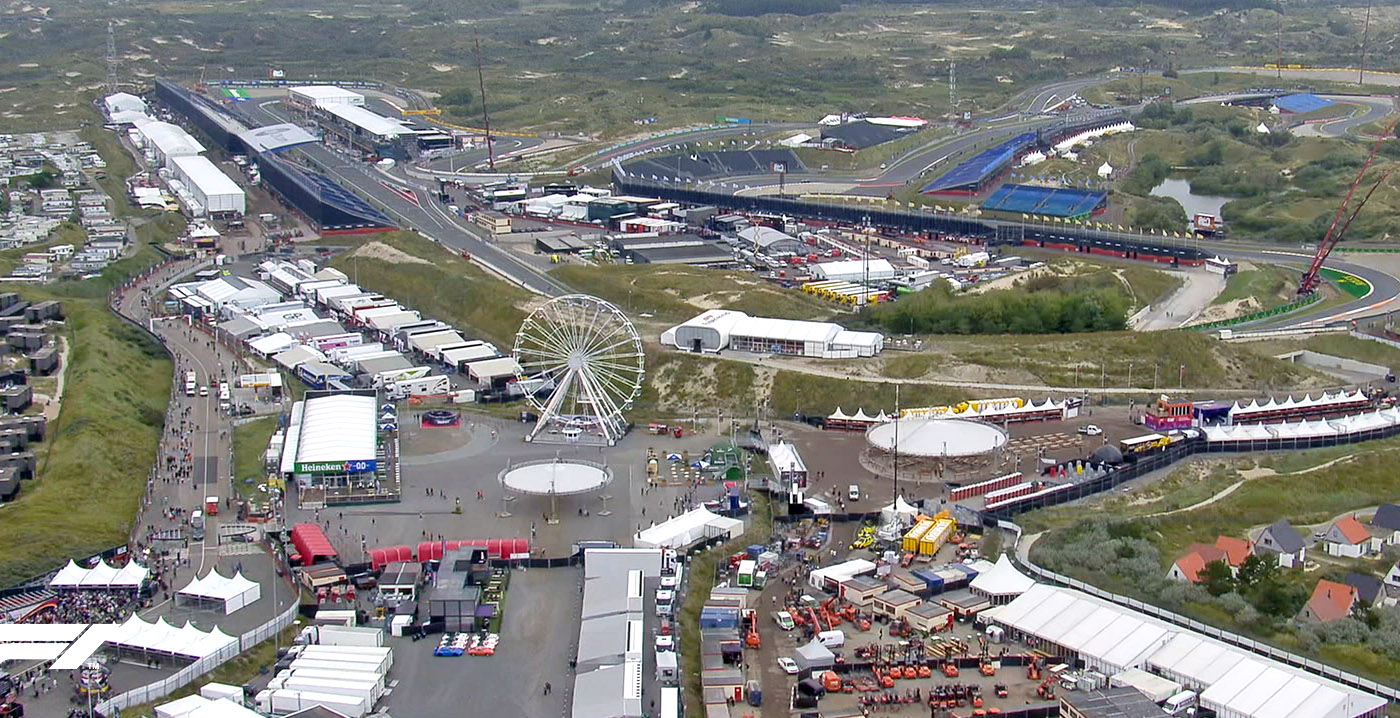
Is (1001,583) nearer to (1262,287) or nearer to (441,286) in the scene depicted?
(1262,287)

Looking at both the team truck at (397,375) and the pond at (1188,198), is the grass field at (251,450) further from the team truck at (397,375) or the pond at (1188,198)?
the pond at (1188,198)

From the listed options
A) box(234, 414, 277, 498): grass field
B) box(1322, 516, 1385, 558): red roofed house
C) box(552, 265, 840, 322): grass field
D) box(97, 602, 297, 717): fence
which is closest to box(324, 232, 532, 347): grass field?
box(552, 265, 840, 322): grass field

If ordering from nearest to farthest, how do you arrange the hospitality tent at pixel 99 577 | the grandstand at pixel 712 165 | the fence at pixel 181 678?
the fence at pixel 181 678 → the hospitality tent at pixel 99 577 → the grandstand at pixel 712 165

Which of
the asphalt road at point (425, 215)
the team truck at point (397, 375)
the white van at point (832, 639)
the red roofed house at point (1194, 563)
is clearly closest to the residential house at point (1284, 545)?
the red roofed house at point (1194, 563)

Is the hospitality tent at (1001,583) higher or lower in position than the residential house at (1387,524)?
higher

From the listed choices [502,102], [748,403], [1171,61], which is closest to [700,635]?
[748,403]

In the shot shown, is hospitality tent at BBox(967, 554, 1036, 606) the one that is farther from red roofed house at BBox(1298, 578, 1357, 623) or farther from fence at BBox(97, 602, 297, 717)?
fence at BBox(97, 602, 297, 717)

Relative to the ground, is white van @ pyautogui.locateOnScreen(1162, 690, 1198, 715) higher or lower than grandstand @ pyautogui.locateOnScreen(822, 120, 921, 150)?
higher
